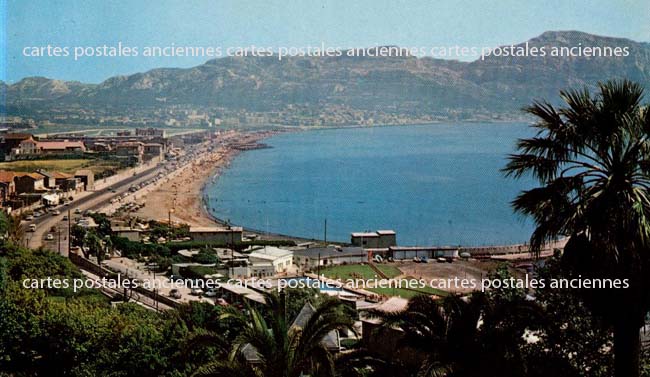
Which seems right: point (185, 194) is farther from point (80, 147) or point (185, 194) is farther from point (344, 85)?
point (344, 85)

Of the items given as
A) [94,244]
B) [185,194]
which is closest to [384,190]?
[185,194]

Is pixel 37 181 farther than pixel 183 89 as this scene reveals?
No

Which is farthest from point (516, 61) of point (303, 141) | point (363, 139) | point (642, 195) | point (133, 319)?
point (642, 195)

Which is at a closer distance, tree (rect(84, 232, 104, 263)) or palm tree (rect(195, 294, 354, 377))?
palm tree (rect(195, 294, 354, 377))

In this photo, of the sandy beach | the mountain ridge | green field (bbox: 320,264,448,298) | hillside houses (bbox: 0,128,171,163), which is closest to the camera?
green field (bbox: 320,264,448,298)

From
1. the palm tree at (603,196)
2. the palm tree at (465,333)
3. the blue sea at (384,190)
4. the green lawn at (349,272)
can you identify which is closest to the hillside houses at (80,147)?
the blue sea at (384,190)

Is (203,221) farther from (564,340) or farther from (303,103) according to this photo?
(303,103)

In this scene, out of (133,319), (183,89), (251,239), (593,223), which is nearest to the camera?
(593,223)

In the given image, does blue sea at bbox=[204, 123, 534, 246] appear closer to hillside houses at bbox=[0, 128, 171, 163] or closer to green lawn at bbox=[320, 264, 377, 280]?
green lawn at bbox=[320, 264, 377, 280]

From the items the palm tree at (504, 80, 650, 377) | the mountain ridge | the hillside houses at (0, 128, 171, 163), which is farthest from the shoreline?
the palm tree at (504, 80, 650, 377)
